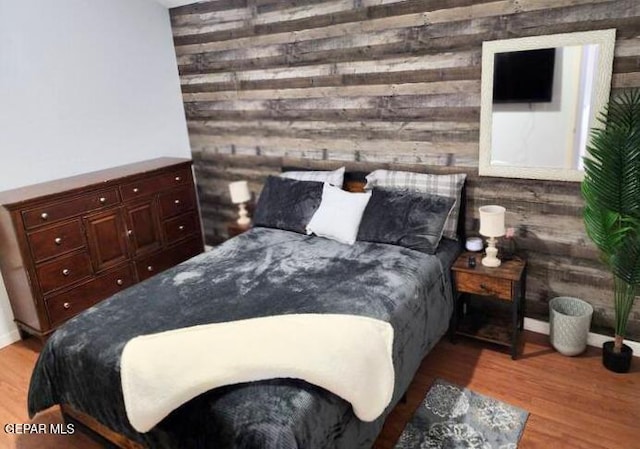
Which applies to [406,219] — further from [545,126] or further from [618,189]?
[618,189]

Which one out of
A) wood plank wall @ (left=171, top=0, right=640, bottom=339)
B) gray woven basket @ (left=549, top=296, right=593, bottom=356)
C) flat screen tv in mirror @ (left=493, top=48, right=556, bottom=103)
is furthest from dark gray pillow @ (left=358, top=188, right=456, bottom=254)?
gray woven basket @ (left=549, top=296, right=593, bottom=356)

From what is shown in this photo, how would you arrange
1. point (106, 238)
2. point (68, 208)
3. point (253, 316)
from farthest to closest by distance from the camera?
point (106, 238)
point (68, 208)
point (253, 316)

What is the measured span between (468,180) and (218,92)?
90.7 inches

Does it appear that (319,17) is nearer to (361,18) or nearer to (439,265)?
(361,18)

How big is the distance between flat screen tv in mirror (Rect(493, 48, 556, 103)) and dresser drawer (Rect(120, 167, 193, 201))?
254 centimetres

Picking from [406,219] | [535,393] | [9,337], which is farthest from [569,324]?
[9,337]

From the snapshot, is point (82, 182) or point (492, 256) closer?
point (492, 256)

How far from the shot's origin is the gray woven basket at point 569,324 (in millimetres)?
2688

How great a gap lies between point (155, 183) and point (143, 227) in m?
0.37

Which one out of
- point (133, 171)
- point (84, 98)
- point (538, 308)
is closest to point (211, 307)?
point (133, 171)

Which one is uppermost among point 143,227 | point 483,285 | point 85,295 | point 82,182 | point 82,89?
point 82,89

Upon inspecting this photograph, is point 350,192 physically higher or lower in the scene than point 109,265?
higher

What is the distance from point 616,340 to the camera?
2.61 meters

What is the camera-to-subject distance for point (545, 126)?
2.70 metres
